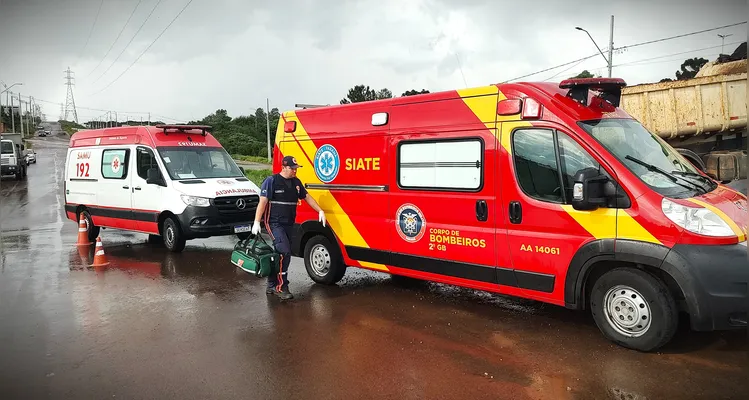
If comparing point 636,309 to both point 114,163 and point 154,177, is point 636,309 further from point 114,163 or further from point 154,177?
point 114,163

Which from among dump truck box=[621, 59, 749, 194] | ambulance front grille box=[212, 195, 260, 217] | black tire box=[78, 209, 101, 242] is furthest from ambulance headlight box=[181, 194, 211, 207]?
dump truck box=[621, 59, 749, 194]

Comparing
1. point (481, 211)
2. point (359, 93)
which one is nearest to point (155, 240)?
point (481, 211)

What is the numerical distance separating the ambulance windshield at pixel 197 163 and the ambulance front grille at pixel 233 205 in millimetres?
901

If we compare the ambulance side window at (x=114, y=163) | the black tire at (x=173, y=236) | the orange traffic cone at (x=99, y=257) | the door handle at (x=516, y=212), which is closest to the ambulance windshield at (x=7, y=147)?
the ambulance side window at (x=114, y=163)

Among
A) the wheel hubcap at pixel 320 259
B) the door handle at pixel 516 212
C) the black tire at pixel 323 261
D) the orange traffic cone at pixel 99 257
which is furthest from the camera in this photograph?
the orange traffic cone at pixel 99 257

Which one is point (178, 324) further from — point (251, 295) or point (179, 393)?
point (179, 393)

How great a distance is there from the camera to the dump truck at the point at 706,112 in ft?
35.8

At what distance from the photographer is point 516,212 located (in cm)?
529

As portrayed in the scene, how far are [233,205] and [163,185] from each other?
1.39m

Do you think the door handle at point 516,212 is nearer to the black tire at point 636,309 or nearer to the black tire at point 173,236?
the black tire at point 636,309

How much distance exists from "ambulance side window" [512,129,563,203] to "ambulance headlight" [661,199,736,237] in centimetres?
96

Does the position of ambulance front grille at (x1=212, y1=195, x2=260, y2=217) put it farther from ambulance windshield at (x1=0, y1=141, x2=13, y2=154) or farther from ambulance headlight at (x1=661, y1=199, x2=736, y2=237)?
ambulance windshield at (x1=0, y1=141, x2=13, y2=154)

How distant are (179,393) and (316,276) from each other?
3.48m

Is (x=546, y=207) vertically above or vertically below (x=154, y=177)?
below
